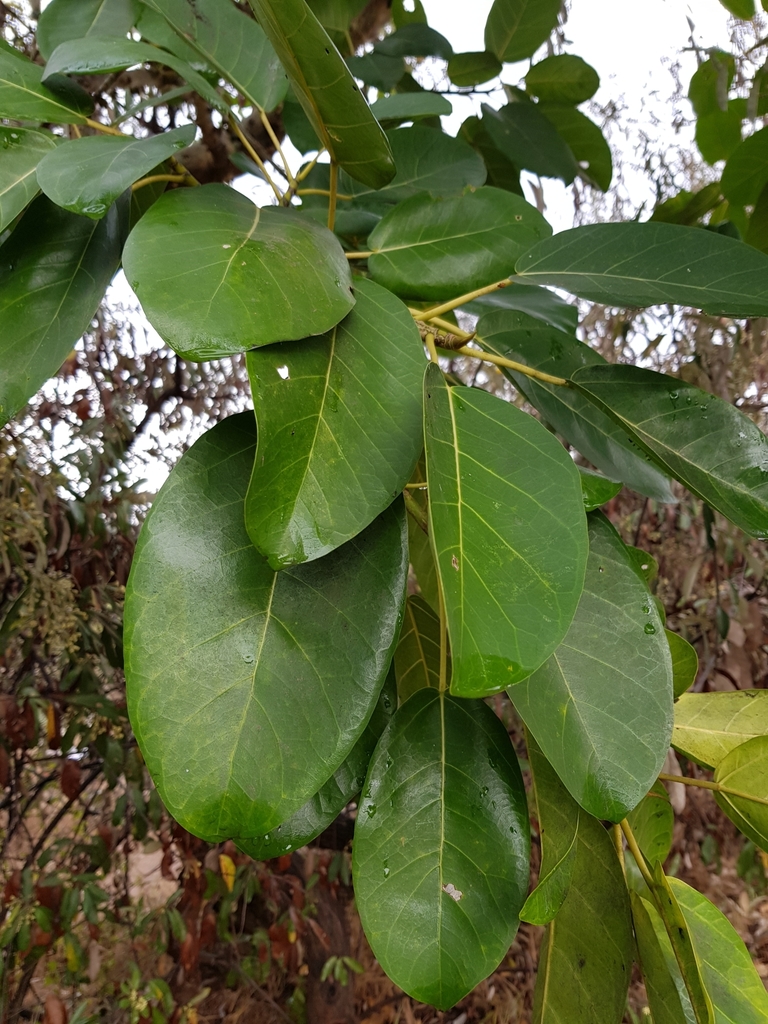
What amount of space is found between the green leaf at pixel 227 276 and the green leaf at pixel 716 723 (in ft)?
1.21

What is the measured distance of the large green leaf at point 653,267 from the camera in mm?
394

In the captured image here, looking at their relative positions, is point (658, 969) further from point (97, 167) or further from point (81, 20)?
point (81, 20)

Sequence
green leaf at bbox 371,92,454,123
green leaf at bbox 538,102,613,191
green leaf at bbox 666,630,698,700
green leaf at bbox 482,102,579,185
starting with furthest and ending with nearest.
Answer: green leaf at bbox 538,102,613,191 < green leaf at bbox 482,102,579,185 < green leaf at bbox 371,92,454,123 < green leaf at bbox 666,630,698,700

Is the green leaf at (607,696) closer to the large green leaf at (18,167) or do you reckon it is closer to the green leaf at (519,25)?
the large green leaf at (18,167)

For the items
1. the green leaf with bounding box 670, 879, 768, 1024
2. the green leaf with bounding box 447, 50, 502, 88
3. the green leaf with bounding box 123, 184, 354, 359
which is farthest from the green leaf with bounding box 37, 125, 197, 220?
the green leaf with bounding box 447, 50, 502, 88

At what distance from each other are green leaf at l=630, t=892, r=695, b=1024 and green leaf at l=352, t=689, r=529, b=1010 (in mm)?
102

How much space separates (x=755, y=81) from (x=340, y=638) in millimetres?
972

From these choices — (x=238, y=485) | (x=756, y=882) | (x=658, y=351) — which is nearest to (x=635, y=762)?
(x=238, y=485)

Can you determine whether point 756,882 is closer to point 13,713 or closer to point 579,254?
point 13,713

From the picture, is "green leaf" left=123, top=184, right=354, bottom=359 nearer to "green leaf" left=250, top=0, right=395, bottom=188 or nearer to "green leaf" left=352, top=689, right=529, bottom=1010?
"green leaf" left=250, top=0, right=395, bottom=188

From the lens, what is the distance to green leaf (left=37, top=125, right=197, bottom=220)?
0.34 metres

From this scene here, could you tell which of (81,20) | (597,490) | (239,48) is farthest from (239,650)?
(81,20)

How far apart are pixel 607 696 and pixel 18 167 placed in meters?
0.45

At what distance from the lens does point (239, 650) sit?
32 cm
